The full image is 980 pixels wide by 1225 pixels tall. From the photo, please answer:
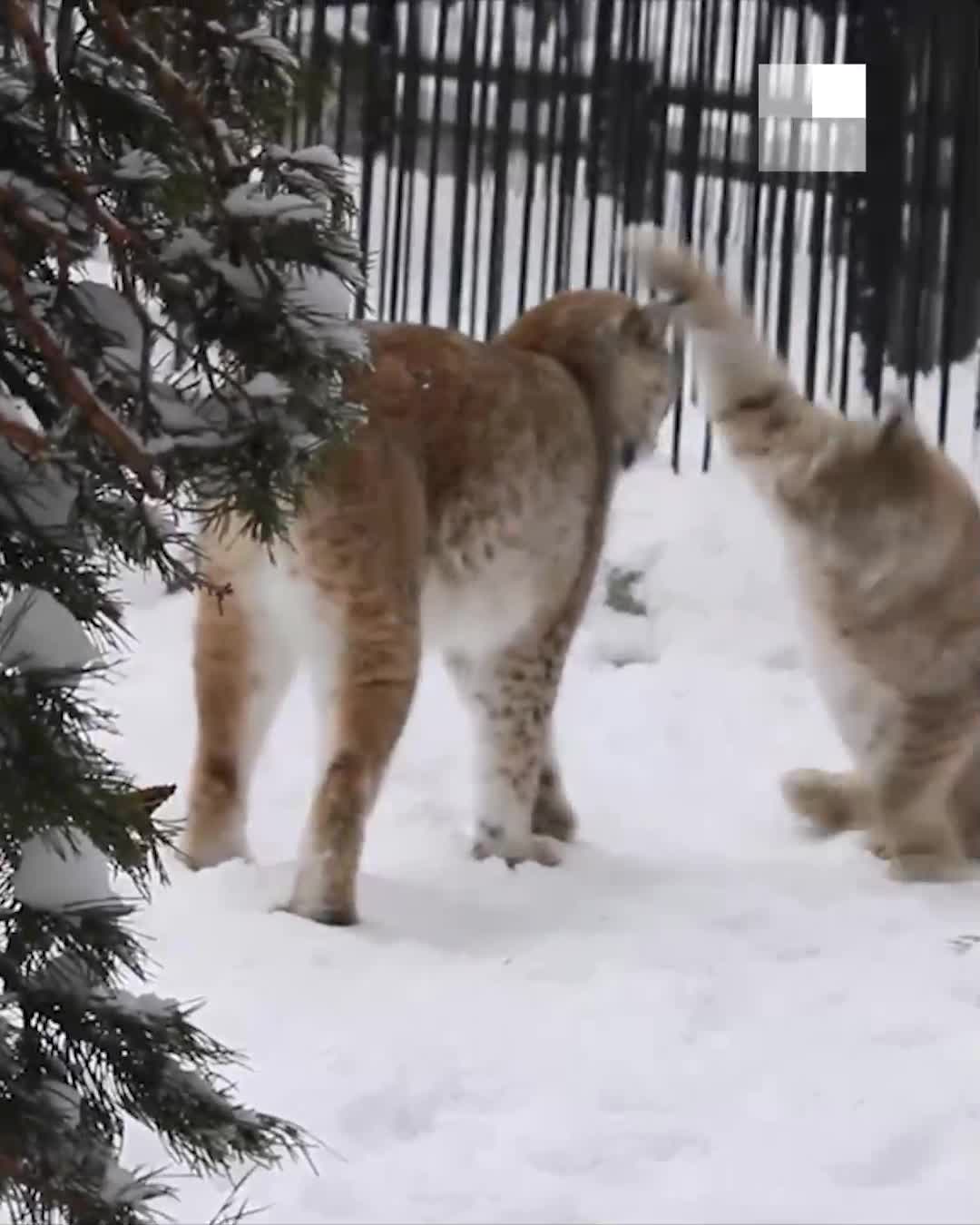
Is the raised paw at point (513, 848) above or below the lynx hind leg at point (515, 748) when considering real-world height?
below

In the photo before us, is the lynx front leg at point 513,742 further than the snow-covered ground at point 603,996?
Yes

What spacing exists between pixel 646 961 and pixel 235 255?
2.48 meters

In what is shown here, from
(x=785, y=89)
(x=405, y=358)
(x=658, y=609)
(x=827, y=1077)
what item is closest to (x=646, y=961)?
(x=827, y=1077)

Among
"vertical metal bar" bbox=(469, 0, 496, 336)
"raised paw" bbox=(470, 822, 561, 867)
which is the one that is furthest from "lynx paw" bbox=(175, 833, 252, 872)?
"vertical metal bar" bbox=(469, 0, 496, 336)

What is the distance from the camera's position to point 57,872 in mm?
2096

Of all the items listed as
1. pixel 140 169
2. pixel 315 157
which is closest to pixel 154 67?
pixel 140 169

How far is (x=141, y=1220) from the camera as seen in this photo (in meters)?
2.22

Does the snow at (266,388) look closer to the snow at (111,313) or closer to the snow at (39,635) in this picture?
Result: the snow at (111,313)

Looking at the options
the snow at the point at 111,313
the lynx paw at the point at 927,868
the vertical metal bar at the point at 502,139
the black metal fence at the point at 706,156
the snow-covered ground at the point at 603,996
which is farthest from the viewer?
the vertical metal bar at the point at 502,139

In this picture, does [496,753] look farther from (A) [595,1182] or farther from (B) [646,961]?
(A) [595,1182]

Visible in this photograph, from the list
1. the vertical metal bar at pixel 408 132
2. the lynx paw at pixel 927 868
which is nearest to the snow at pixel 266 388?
the lynx paw at pixel 927 868

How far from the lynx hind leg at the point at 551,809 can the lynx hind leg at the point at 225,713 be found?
0.90m

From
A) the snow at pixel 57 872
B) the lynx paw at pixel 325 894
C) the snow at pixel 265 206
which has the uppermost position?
the snow at pixel 265 206

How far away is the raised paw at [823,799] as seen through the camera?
5.60 metres
